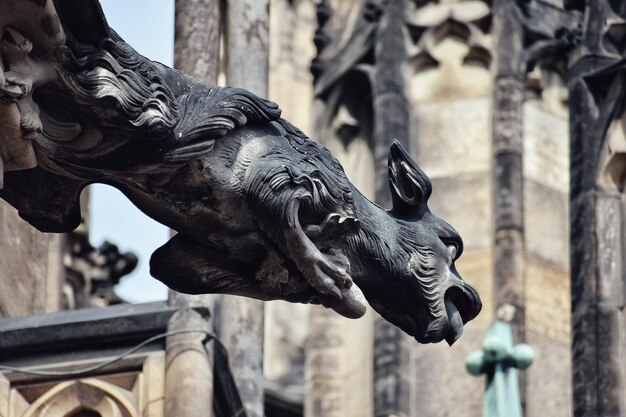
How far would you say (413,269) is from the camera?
6.43 metres

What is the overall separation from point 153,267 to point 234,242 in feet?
0.73

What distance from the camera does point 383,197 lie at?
2003cm

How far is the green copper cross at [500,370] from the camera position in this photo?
17219 mm

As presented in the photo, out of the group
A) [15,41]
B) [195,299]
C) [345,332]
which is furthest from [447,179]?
[15,41]

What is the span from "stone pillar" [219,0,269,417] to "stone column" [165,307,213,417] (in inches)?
28.6

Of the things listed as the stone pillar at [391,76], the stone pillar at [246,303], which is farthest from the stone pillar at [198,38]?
the stone pillar at [391,76]

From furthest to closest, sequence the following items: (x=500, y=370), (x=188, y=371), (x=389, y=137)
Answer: (x=389, y=137), (x=500, y=370), (x=188, y=371)

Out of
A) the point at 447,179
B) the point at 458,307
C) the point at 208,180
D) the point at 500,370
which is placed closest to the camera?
the point at 208,180

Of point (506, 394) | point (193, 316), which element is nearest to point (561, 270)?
point (506, 394)

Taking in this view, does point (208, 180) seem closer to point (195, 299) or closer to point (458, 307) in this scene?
point (458, 307)

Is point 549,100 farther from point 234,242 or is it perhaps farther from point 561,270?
point 234,242

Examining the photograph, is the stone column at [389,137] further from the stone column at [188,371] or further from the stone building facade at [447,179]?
the stone column at [188,371]

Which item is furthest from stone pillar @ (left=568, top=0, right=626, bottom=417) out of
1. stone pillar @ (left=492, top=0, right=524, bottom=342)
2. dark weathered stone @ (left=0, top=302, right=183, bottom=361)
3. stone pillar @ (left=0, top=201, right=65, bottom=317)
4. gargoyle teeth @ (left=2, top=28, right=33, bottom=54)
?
gargoyle teeth @ (left=2, top=28, right=33, bottom=54)

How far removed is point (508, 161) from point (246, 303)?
8.89m
